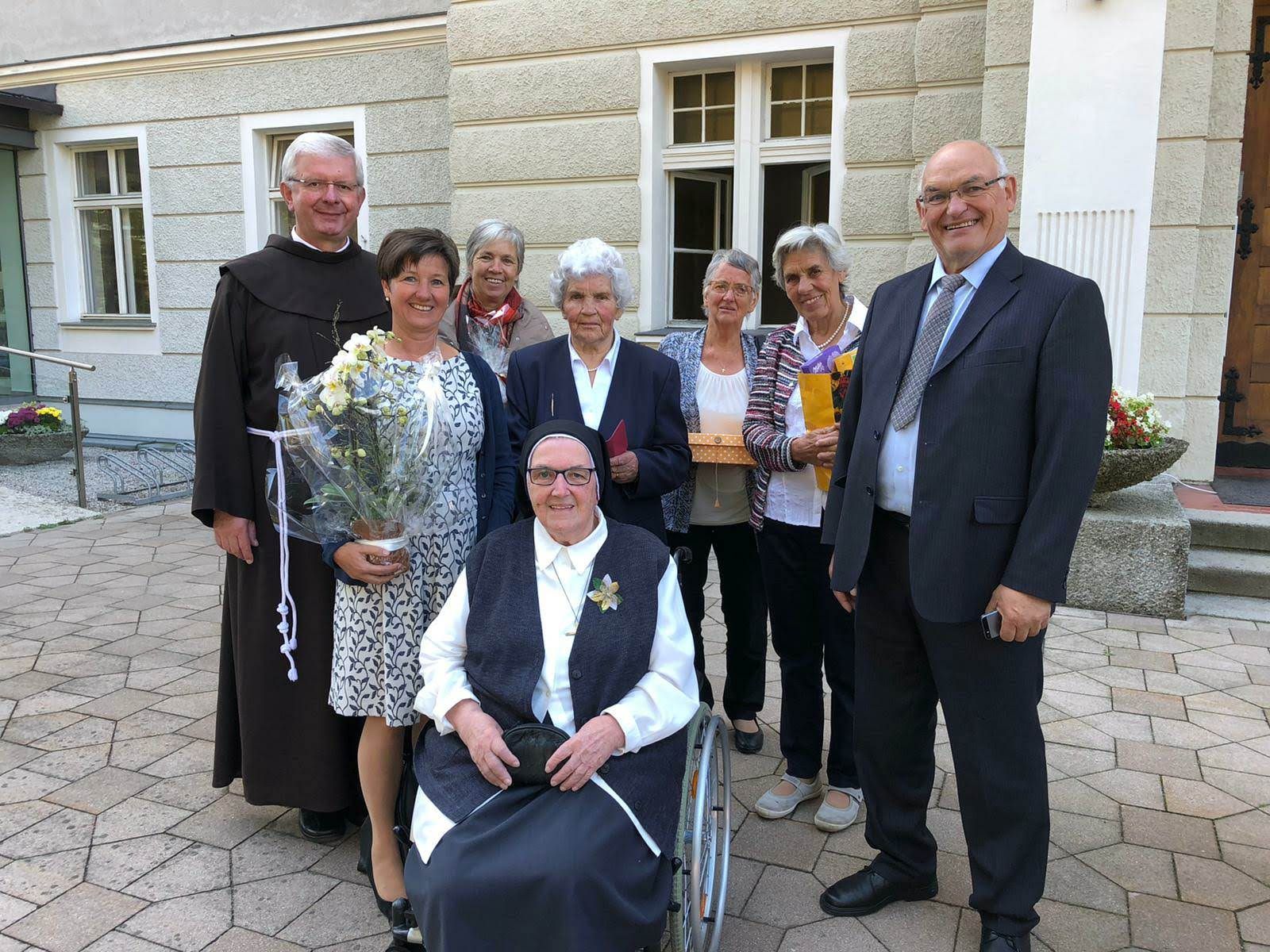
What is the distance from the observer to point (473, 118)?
7.33m

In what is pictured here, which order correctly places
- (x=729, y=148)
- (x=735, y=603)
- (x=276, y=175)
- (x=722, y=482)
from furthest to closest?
(x=276, y=175), (x=729, y=148), (x=735, y=603), (x=722, y=482)

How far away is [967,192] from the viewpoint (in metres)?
2.24

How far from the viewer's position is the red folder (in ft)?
9.68

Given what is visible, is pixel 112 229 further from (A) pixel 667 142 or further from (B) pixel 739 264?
(B) pixel 739 264

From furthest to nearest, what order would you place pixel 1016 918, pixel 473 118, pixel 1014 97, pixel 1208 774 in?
pixel 473 118, pixel 1014 97, pixel 1208 774, pixel 1016 918

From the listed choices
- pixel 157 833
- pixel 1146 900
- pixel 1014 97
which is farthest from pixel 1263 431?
pixel 157 833

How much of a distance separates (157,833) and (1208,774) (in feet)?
11.6

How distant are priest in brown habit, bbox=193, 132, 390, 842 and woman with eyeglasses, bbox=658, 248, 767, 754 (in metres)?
1.10

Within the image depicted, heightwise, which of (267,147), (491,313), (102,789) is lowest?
(102,789)

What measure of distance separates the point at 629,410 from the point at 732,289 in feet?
1.98

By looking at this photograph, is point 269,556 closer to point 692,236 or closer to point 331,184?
point 331,184

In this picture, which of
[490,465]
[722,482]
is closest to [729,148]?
[722,482]

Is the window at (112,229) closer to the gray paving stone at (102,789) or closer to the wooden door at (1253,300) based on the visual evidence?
the gray paving stone at (102,789)

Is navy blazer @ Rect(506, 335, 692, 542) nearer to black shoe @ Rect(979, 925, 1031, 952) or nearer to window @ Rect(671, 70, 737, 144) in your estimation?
black shoe @ Rect(979, 925, 1031, 952)
